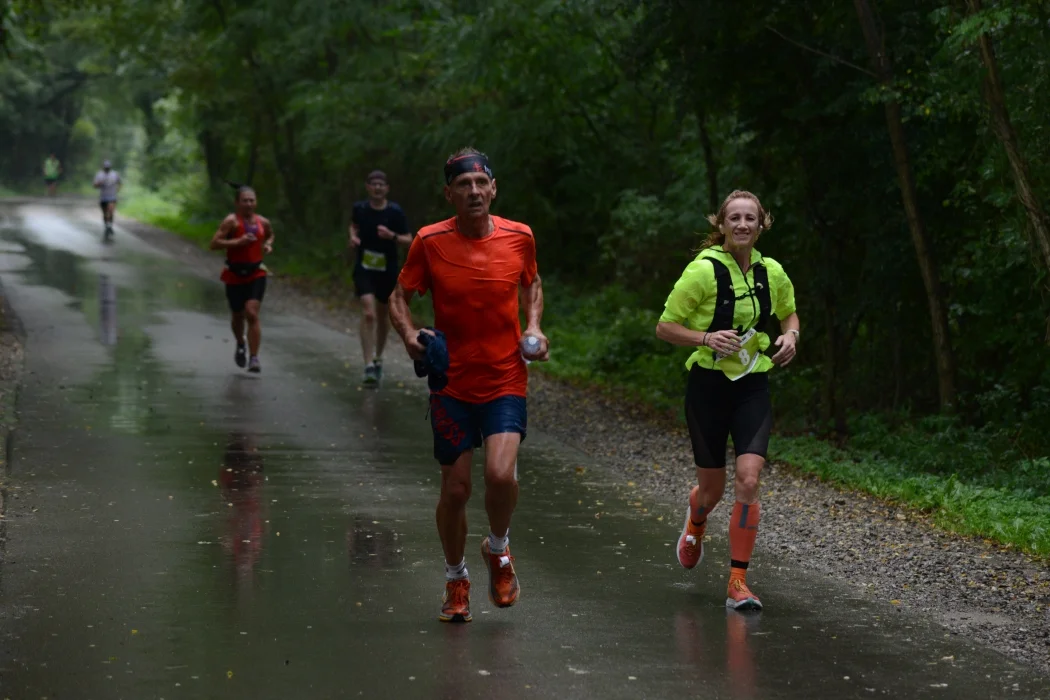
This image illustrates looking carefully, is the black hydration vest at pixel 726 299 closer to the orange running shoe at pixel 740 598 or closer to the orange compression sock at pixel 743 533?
the orange compression sock at pixel 743 533

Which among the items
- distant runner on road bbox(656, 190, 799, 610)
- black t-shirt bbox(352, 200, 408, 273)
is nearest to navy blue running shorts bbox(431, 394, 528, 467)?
distant runner on road bbox(656, 190, 799, 610)

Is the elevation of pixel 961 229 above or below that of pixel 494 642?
above

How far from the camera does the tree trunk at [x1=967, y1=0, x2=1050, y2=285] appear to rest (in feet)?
37.0

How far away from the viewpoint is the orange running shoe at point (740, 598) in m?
7.26

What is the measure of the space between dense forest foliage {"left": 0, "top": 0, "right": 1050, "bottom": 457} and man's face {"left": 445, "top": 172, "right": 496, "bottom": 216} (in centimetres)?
462

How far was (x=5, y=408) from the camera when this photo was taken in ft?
44.3

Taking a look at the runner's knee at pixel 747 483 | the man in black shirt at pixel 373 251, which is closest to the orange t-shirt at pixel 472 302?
the runner's knee at pixel 747 483

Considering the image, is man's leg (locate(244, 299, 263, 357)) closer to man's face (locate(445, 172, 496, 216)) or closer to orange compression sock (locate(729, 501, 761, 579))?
orange compression sock (locate(729, 501, 761, 579))

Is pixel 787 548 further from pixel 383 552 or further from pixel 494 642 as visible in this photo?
pixel 494 642

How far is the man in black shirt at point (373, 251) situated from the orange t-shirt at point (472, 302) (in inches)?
339

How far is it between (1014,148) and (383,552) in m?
5.71

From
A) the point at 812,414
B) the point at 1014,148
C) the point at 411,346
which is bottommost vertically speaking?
the point at 812,414

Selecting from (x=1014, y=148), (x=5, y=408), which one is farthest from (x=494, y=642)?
(x=5, y=408)

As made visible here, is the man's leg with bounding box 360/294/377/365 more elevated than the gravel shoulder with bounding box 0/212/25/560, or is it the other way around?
the man's leg with bounding box 360/294/377/365
